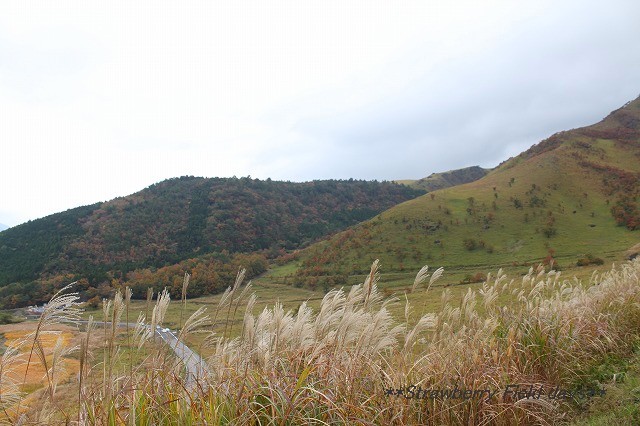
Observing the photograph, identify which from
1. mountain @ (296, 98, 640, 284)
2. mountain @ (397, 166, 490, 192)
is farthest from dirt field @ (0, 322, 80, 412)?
mountain @ (397, 166, 490, 192)

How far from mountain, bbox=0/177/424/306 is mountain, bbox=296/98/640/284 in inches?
1310

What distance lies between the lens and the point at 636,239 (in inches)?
1826

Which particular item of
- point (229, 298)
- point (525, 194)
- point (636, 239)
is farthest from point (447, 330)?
point (525, 194)

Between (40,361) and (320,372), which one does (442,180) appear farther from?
(40,361)

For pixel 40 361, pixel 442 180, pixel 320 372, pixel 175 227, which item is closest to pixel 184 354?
pixel 320 372

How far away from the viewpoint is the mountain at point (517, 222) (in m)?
50.7

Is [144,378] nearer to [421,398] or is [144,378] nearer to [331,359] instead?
[331,359]

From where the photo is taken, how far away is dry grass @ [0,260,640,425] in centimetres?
280

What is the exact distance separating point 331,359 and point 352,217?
4854 inches

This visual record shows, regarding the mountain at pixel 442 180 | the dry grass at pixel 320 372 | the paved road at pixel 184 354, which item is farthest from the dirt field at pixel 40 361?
the mountain at pixel 442 180

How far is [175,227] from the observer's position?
331 ft

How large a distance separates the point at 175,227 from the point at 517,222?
265 ft

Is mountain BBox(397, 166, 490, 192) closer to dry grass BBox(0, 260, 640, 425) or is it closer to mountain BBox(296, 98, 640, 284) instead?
mountain BBox(296, 98, 640, 284)

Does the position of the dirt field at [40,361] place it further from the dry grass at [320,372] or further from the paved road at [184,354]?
the paved road at [184,354]
